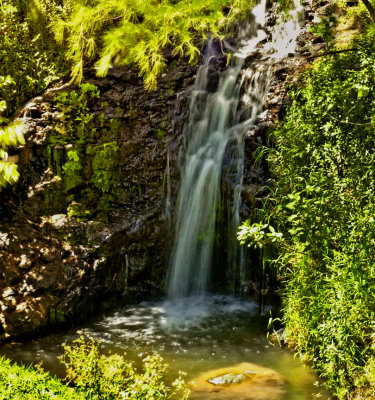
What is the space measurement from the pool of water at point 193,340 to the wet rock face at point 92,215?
360 mm

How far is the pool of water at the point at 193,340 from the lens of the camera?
13.5ft

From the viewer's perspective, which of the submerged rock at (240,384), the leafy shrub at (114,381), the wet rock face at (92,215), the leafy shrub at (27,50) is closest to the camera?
the leafy shrub at (114,381)

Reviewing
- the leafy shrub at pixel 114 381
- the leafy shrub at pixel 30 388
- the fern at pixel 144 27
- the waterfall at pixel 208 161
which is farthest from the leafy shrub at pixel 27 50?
the leafy shrub at pixel 114 381

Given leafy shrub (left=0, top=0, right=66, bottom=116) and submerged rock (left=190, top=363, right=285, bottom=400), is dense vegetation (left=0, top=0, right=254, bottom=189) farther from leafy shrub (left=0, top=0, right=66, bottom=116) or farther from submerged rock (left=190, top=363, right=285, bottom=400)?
submerged rock (left=190, top=363, right=285, bottom=400)

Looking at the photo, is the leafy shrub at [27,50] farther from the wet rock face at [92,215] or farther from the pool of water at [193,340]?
the pool of water at [193,340]

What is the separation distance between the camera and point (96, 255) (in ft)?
19.3

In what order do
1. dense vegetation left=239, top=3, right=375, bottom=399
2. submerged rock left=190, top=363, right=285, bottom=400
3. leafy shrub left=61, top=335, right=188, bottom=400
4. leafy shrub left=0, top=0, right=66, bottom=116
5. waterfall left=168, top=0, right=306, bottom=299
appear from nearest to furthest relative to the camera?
leafy shrub left=61, top=335, right=188, bottom=400, dense vegetation left=239, top=3, right=375, bottom=399, submerged rock left=190, top=363, right=285, bottom=400, waterfall left=168, top=0, right=306, bottom=299, leafy shrub left=0, top=0, right=66, bottom=116

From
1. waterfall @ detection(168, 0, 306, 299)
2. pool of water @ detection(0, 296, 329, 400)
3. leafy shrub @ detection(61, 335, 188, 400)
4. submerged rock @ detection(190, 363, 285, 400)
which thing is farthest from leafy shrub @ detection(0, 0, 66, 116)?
submerged rock @ detection(190, 363, 285, 400)

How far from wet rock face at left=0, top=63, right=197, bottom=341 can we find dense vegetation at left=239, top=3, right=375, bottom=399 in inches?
77.4

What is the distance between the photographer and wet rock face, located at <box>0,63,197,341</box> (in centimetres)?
530

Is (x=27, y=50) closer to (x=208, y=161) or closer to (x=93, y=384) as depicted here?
(x=208, y=161)

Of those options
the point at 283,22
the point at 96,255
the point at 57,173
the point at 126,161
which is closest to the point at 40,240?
the point at 96,255

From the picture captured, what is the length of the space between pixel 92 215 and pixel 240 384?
3552mm

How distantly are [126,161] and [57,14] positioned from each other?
12.6ft
